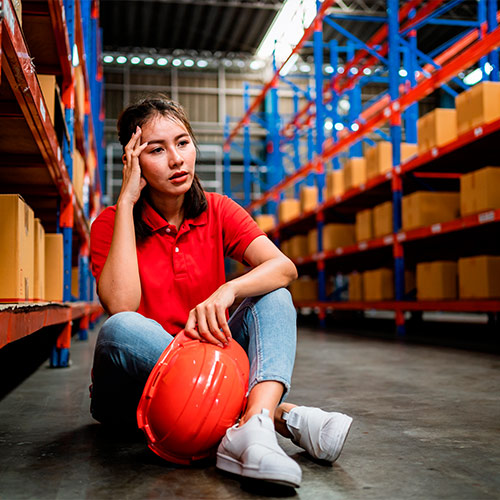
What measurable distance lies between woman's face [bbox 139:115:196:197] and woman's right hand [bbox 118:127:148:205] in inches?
0.8

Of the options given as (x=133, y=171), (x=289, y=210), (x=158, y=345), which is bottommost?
(x=158, y=345)

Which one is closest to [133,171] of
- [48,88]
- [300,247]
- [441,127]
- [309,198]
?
[48,88]

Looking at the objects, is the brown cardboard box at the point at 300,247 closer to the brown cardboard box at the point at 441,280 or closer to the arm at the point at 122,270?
the brown cardboard box at the point at 441,280

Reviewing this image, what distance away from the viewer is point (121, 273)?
165cm

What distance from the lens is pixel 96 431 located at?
185cm

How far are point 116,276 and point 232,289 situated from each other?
1.15 ft

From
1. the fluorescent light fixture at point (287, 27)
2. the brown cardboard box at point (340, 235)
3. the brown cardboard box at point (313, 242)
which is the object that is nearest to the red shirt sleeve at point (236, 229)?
the brown cardboard box at point (340, 235)

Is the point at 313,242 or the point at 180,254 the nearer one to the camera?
the point at 180,254

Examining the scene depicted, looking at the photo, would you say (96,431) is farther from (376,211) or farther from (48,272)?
(376,211)

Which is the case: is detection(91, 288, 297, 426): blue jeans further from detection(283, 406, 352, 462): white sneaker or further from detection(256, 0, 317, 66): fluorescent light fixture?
detection(256, 0, 317, 66): fluorescent light fixture

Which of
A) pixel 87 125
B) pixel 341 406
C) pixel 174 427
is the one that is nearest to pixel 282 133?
pixel 87 125

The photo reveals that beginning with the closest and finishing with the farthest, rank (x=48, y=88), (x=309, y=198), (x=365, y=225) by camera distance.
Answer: (x=48, y=88), (x=365, y=225), (x=309, y=198)

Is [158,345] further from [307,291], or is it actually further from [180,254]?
[307,291]

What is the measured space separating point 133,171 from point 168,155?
113 mm
